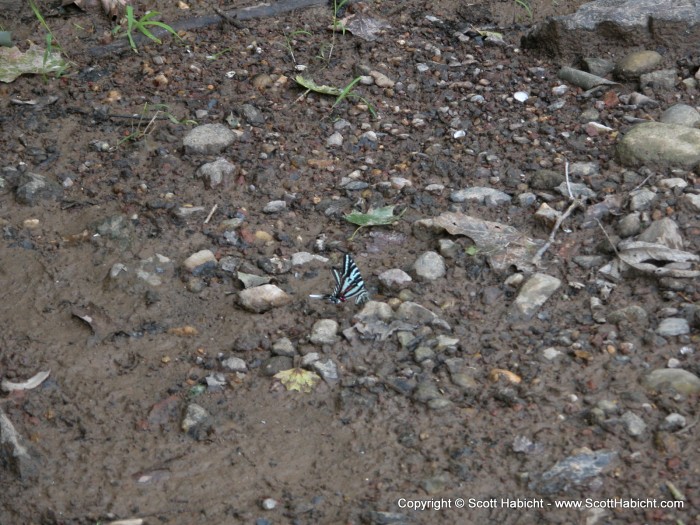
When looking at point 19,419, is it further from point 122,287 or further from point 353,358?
point 353,358

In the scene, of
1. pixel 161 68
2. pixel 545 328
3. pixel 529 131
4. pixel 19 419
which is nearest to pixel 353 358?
pixel 545 328

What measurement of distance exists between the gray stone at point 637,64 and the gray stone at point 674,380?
187cm

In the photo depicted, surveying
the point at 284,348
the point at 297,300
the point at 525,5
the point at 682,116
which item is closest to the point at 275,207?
the point at 297,300

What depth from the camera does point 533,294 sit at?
2.85 m

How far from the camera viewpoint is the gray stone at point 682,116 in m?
3.53

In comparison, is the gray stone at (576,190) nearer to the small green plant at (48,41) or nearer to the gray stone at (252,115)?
the gray stone at (252,115)

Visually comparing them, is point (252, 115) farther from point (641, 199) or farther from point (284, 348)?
point (641, 199)

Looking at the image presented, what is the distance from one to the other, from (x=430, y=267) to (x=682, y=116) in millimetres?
1401

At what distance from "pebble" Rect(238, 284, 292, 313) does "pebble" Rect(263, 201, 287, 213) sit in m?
0.50

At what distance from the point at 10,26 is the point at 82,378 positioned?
2.45 metres

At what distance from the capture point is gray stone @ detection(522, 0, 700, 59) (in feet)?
13.0

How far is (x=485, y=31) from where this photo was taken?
4352 mm

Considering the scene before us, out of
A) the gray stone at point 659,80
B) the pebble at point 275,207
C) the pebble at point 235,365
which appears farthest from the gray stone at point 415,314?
the gray stone at point 659,80

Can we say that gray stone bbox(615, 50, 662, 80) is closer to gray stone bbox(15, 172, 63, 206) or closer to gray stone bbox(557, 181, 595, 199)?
gray stone bbox(557, 181, 595, 199)
